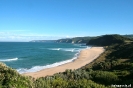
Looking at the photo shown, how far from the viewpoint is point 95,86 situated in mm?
9219

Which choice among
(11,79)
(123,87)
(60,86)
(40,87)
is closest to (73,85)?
(60,86)

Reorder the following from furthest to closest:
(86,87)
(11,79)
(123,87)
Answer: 1. (123,87)
2. (86,87)
3. (11,79)

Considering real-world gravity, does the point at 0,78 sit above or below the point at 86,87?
above

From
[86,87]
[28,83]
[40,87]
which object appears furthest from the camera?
[86,87]

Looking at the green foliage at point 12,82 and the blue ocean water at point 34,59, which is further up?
the green foliage at point 12,82

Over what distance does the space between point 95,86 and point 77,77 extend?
9.03 feet

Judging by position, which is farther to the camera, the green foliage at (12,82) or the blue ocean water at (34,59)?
the blue ocean water at (34,59)

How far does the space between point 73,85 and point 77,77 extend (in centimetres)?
263

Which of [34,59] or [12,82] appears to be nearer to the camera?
[12,82]

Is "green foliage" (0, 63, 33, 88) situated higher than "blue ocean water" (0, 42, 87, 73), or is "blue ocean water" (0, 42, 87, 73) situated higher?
"green foliage" (0, 63, 33, 88)

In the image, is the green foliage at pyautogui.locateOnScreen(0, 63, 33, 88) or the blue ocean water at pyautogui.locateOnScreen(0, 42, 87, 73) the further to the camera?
the blue ocean water at pyautogui.locateOnScreen(0, 42, 87, 73)

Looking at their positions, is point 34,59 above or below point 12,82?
below

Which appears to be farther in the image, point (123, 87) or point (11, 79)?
point (123, 87)

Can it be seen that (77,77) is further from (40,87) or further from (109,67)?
(109,67)
